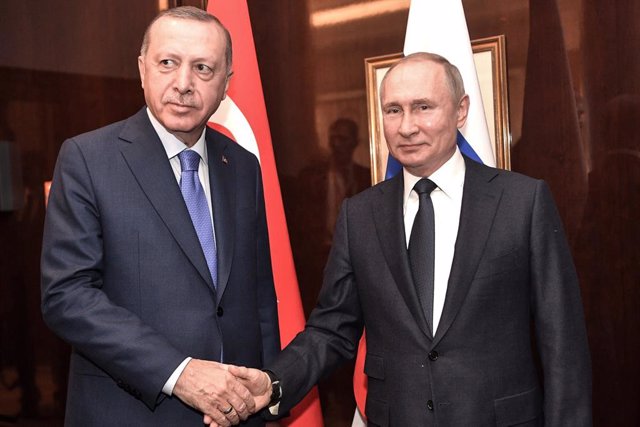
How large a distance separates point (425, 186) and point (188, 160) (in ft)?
2.30

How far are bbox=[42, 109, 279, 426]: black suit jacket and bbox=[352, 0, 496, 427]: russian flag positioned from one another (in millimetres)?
943

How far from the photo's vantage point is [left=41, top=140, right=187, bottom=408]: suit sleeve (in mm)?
1837

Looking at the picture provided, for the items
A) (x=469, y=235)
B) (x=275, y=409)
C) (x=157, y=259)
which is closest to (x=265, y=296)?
(x=275, y=409)

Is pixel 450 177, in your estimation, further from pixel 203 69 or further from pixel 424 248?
pixel 203 69

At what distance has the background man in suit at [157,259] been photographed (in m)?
1.87

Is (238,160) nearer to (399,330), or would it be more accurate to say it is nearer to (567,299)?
(399,330)

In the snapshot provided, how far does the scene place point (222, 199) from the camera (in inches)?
83.9

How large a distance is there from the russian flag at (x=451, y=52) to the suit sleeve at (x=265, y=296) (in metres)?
0.61

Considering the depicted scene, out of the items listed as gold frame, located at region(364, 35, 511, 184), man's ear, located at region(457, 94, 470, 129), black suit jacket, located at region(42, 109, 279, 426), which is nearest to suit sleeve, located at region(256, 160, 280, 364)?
black suit jacket, located at region(42, 109, 279, 426)

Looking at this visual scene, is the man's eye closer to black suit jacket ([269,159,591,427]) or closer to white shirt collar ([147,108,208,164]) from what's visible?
white shirt collar ([147,108,208,164])

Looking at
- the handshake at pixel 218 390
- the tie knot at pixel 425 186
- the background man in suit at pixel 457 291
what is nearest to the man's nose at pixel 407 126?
the background man in suit at pixel 457 291

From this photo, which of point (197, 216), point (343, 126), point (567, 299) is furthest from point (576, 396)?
point (343, 126)

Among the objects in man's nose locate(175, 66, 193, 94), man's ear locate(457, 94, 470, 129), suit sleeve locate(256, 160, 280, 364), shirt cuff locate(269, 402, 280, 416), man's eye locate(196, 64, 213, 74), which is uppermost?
man's eye locate(196, 64, 213, 74)

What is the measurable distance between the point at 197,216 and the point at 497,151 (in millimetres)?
1482
